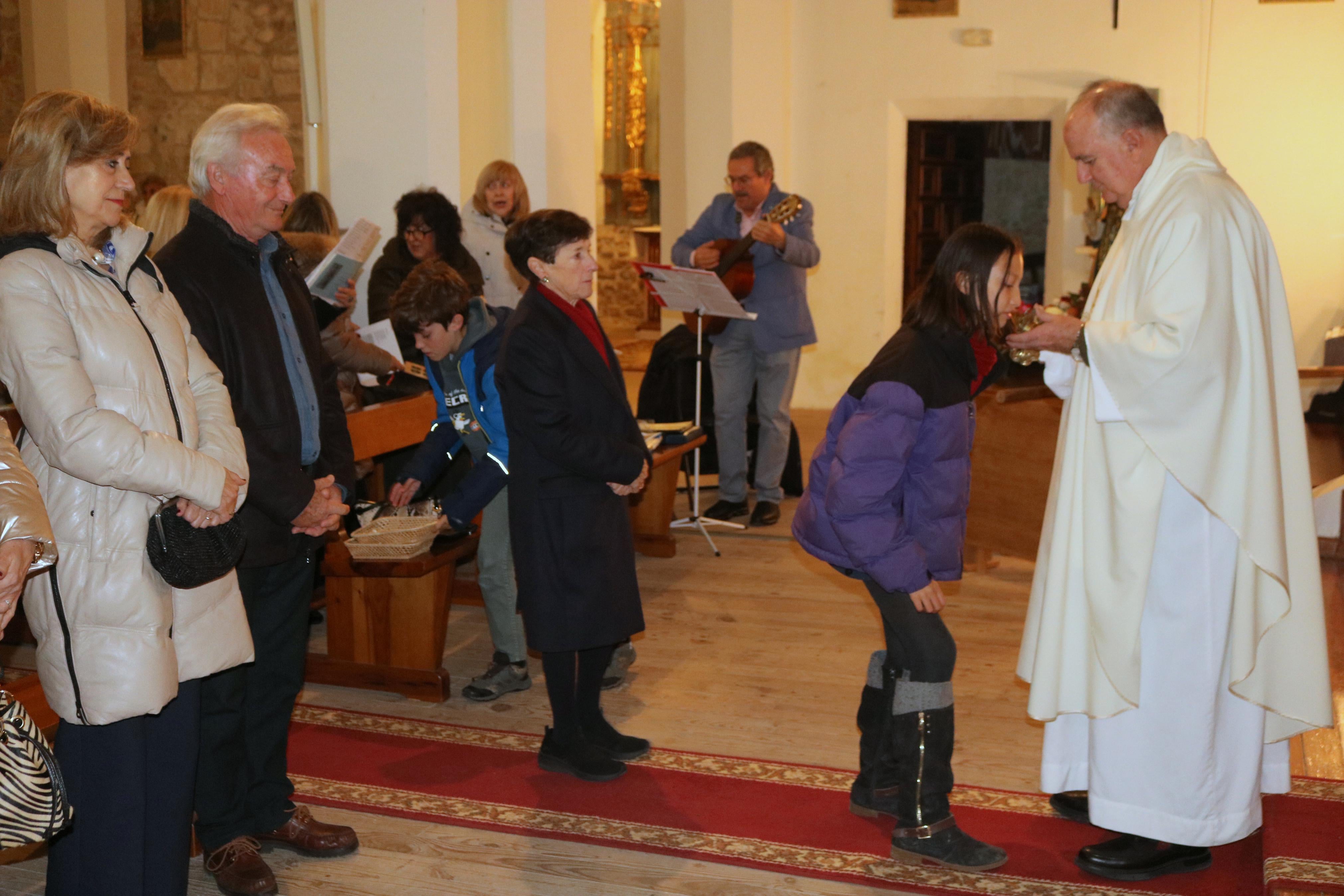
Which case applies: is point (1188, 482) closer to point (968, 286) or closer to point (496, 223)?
point (968, 286)

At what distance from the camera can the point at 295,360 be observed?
3.06 m

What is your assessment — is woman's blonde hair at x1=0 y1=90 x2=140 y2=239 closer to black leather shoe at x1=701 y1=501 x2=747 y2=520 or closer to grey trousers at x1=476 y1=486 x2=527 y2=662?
grey trousers at x1=476 y1=486 x2=527 y2=662

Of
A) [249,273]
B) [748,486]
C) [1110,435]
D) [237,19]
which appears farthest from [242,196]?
[237,19]

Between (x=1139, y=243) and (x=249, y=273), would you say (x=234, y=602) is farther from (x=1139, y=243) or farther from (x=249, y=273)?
(x=1139, y=243)

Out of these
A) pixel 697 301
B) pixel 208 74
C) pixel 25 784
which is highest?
pixel 208 74

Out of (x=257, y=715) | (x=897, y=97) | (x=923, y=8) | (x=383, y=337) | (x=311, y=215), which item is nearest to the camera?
(x=257, y=715)

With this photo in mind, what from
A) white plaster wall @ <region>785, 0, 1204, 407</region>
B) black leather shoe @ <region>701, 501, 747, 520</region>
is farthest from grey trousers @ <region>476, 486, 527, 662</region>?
white plaster wall @ <region>785, 0, 1204, 407</region>

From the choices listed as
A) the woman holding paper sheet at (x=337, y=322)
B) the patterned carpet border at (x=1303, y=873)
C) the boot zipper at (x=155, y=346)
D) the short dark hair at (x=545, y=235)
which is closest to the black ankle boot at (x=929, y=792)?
the patterned carpet border at (x=1303, y=873)

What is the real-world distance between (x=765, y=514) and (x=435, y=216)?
91.6 inches

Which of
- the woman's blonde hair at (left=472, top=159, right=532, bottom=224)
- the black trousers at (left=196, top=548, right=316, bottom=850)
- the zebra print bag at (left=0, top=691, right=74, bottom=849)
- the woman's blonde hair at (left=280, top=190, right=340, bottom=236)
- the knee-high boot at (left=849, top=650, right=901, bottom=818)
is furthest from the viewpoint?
the woman's blonde hair at (left=472, top=159, right=532, bottom=224)

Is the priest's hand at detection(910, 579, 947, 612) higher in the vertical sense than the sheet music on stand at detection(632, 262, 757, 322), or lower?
lower

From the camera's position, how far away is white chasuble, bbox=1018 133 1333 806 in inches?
112

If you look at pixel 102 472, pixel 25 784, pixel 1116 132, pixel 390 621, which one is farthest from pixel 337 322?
pixel 25 784

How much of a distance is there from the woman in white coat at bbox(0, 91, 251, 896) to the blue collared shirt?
19.2 inches
